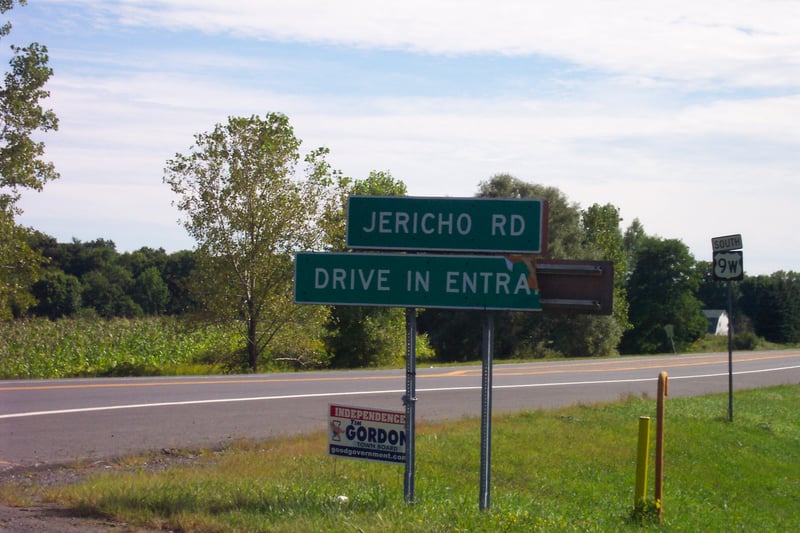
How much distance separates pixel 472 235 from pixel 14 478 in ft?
18.7

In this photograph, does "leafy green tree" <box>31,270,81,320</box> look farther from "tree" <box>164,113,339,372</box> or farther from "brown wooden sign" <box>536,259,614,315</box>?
"brown wooden sign" <box>536,259,614,315</box>

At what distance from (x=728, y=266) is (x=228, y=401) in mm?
9825

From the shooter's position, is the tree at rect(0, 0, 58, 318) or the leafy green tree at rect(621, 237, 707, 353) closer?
the tree at rect(0, 0, 58, 318)

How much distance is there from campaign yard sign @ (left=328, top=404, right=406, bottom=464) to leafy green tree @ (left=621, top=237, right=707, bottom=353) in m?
76.2

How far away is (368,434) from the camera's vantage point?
7.77m

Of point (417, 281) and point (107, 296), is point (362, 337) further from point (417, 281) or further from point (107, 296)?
point (107, 296)

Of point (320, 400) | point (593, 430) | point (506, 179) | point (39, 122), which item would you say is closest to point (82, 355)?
point (39, 122)

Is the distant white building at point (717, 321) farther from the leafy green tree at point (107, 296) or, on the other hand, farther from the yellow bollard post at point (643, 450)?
the yellow bollard post at point (643, 450)

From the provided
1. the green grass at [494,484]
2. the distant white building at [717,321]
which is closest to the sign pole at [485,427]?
the green grass at [494,484]

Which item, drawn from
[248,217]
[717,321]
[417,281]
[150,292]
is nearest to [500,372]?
[248,217]

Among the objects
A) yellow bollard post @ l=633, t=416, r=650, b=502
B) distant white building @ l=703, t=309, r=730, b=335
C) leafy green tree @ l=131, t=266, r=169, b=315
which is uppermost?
leafy green tree @ l=131, t=266, r=169, b=315

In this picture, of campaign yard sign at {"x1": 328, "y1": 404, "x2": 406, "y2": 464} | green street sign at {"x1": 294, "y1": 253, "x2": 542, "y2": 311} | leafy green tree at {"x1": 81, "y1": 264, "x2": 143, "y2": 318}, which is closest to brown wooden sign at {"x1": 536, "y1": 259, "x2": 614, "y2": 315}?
green street sign at {"x1": 294, "y1": 253, "x2": 542, "y2": 311}

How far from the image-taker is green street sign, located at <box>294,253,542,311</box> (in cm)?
733

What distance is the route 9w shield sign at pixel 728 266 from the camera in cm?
1655
